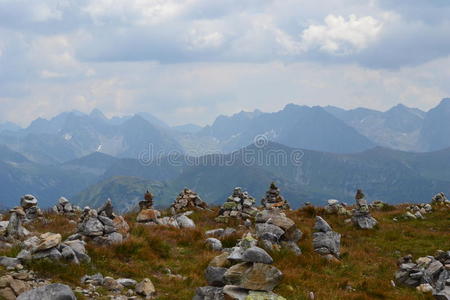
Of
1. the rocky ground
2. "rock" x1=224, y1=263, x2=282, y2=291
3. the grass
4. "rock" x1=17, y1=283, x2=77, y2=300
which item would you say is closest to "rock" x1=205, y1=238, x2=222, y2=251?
the rocky ground

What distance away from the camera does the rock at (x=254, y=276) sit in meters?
13.9

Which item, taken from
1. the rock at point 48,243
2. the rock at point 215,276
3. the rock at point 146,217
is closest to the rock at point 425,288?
the rock at point 215,276

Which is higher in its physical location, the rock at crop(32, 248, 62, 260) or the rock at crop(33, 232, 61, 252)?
the rock at crop(33, 232, 61, 252)

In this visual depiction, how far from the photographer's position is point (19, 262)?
15430mm

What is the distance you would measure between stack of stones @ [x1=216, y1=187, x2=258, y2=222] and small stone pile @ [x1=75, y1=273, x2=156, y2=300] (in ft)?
59.2

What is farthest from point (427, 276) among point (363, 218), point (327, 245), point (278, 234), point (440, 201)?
point (440, 201)

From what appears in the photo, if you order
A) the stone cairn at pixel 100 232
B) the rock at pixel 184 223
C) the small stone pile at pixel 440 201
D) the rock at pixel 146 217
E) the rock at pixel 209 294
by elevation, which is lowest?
the rock at pixel 184 223

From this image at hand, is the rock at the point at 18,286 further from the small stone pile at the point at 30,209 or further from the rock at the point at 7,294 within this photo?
the small stone pile at the point at 30,209

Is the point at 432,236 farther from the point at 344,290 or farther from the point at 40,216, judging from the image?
the point at 40,216

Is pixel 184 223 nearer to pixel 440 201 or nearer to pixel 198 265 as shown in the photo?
pixel 198 265

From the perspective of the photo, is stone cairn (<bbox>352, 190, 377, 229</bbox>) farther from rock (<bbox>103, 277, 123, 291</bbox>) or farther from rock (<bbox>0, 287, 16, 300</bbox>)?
rock (<bbox>0, 287, 16, 300</bbox>)

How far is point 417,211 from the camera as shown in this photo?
124ft

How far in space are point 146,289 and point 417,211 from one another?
99.9 ft

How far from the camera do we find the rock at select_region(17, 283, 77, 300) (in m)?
12.2
